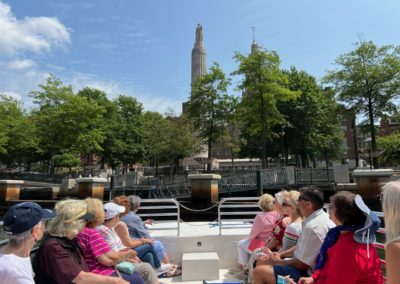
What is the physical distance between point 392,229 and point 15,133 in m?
35.8

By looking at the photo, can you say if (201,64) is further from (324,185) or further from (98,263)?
(98,263)

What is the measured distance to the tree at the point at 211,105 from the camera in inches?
1118

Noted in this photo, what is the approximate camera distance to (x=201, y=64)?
7200 centimetres

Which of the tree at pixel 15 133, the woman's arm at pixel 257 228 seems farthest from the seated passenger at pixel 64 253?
the tree at pixel 15 133

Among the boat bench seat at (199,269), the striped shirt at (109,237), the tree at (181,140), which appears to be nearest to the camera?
the striped shirt at (109,237)

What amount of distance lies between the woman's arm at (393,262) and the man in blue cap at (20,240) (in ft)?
7.16

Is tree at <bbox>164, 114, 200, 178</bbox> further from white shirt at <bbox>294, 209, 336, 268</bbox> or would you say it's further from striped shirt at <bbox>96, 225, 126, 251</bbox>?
white shirt at <bbox>294, 209, 336, 268</bbox>

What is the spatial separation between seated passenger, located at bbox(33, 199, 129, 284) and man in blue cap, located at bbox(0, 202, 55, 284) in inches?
12.7

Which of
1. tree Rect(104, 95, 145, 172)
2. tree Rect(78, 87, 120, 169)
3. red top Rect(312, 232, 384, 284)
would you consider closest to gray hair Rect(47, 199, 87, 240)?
red top Rect(312, 232, 384, 284)

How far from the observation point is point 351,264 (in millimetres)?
2506

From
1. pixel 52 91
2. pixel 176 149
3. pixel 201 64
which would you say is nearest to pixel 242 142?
pixel 176 149

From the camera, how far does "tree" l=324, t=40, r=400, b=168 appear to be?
23797mm

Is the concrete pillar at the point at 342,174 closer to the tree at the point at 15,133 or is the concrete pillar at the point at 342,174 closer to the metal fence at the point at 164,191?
the metal fence at the point at 164,191

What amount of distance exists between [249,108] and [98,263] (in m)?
21.7
